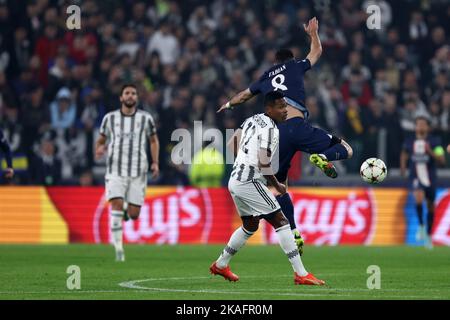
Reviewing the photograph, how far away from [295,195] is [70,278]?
1050cm

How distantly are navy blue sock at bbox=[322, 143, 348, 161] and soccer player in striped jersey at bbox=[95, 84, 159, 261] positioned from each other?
11.7 ft

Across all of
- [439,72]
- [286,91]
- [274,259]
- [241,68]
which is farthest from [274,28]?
[286,91]

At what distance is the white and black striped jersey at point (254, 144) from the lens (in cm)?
1222

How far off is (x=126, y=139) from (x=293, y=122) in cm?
388

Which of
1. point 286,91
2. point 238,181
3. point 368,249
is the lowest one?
point 368,249

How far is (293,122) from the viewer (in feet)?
48.4

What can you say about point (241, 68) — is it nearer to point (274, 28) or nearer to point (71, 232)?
point (274, 28)

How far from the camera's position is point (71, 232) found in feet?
74.7

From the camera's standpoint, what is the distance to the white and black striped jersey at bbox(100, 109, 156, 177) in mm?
17609

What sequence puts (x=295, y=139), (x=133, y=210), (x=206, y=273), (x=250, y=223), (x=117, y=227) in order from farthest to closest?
(x=133, y=210) < (x=117, y=227) < (x=295, y=139) < (x=206, y=273) < (x=250, y=223)

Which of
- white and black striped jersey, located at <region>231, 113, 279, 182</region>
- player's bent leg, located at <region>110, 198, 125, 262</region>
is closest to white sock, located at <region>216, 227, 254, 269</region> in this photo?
white and black striped jersey, located at <region>231, 113, 279, 182</region>

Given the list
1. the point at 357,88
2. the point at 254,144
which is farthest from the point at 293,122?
the point at 357,88

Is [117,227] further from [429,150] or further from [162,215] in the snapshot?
[429,150]

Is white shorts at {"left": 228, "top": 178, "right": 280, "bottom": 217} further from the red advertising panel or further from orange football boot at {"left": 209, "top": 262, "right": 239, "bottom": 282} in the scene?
the red advertising panel
